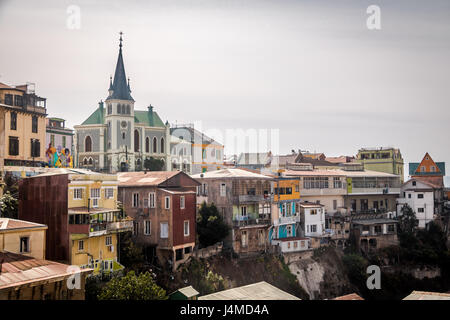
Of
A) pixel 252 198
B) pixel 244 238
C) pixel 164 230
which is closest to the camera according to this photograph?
pixel 164 230

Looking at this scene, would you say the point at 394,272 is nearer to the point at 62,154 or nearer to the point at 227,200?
the point at 227,200

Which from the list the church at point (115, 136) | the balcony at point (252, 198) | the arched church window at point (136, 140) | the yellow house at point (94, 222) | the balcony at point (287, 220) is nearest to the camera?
the yellow house at point (94, 222)

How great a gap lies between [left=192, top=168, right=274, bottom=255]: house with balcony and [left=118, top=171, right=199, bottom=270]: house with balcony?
11.6 feet

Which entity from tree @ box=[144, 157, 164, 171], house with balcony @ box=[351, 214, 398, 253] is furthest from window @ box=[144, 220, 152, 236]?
tree @ box=[144, 157, 164, 171]

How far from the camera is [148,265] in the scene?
69.1 feet

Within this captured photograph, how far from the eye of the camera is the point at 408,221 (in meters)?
37.2

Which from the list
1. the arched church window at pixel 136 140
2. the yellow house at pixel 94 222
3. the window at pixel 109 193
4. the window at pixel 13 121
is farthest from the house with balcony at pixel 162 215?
the arched church window at pixel 136 140

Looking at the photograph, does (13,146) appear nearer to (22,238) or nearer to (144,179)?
(144,179)

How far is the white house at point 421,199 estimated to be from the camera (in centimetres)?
3769

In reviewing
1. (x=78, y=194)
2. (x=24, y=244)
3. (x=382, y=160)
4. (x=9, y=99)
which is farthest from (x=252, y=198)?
(x=382, y=160)

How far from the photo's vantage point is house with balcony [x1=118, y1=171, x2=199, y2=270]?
22078 mm

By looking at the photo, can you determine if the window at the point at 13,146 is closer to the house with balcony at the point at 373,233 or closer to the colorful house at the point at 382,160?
the house with balcony at the point at 373,233

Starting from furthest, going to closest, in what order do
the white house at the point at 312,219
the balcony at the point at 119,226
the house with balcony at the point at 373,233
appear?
the house with balcony at the point at 373,233 → the white house at the point at 312,219 → the balcony at the point at 119,226

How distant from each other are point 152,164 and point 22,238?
2674 centimetres
